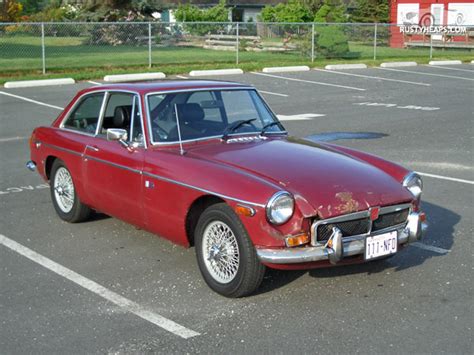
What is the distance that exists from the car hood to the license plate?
0.76ft

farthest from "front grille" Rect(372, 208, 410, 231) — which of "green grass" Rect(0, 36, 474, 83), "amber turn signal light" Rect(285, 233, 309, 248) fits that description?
"green grass" Rect(0, 36, 474, 83)

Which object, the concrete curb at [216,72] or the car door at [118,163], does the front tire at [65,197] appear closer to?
the car door at [118,163]

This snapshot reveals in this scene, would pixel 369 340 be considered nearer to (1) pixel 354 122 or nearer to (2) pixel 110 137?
(2) pixel 110 137

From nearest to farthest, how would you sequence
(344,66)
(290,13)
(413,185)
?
(413,185), (344,66), (290,13)

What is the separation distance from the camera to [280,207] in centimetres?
506

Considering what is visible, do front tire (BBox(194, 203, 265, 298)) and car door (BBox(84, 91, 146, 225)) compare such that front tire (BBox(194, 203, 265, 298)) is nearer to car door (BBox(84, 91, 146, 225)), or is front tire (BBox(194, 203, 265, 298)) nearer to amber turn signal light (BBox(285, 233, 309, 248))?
amber turn signal light (BBox(285, 233, 309, 248))

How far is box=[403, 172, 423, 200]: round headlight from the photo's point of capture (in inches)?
230

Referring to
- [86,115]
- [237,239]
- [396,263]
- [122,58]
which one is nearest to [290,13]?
[122,58]

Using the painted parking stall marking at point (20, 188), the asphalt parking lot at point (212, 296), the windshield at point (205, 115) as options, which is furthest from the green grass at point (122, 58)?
the windshield at point (205, 115)

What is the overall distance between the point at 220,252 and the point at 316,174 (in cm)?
93

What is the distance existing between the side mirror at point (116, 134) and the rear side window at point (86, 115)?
0.73 metres

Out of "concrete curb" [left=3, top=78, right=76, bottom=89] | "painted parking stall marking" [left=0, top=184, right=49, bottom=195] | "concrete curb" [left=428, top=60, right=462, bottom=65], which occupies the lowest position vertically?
"painted parking stall marking" [left=0, top=184, right=49, bottom=195]

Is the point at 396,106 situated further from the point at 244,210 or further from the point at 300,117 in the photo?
the point at 244,210

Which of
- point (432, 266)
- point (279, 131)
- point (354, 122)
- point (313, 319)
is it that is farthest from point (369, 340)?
point (354, 122)
